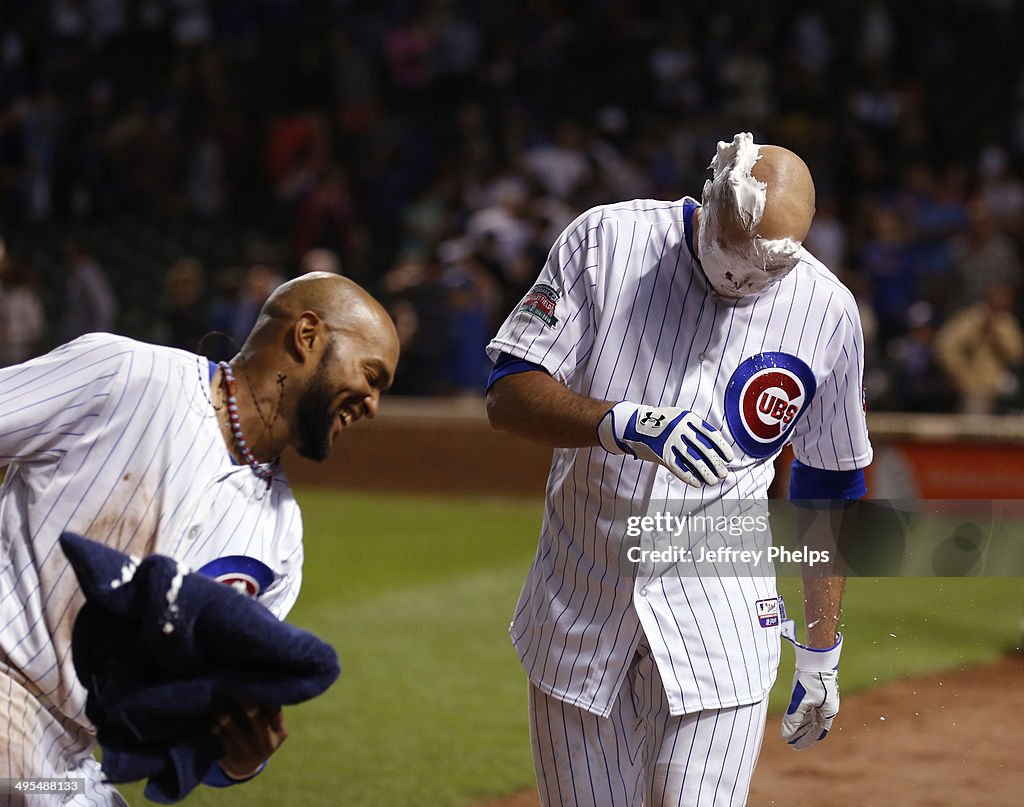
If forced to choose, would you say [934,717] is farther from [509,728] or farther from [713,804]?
[713,804]

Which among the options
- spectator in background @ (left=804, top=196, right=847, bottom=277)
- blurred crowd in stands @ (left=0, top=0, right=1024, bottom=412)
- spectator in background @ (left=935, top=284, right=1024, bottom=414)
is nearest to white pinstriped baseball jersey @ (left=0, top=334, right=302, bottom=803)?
blurred crowd in stands @ (left=0, top=0, right=1024, bottom=412)

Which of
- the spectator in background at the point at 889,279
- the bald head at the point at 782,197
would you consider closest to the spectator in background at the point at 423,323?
the spectator in background at the point at 889,279

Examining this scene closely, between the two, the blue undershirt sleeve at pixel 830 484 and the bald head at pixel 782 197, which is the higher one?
the bald head at pixel 782 197

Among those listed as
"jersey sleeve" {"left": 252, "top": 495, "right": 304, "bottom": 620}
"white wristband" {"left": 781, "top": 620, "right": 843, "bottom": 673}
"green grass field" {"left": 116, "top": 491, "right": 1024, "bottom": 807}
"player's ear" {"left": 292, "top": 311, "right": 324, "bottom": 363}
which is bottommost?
"green grass field" {"left": 116, "top": 491, "right": 1024, "bottom": 807}

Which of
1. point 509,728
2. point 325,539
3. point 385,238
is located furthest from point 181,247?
point 509,728

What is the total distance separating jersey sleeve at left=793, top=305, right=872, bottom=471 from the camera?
3.02 metres

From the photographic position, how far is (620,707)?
2973 mm

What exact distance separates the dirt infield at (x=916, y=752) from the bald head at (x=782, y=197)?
1831 millimetres

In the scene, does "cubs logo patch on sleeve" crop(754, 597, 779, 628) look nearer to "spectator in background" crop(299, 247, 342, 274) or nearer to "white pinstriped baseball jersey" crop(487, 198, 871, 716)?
"white pinstriped baseball jersey" crop(487, 198, 871, 716)

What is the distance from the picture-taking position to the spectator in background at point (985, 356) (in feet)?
35.7

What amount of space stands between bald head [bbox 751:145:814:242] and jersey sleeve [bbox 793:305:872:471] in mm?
339

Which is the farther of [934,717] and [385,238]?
[385,238]

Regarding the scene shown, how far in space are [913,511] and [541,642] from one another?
1.09 m

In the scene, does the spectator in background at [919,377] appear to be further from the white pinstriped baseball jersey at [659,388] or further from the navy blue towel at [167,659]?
the navy blue towel at [167,659]
